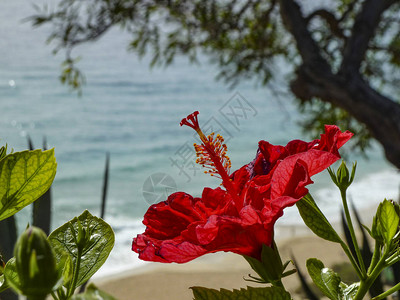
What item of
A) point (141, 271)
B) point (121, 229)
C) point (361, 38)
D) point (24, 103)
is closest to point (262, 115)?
point (24, 103)

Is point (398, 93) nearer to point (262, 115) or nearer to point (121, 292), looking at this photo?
point (121, 292)

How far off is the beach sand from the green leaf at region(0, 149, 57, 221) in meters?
4.12

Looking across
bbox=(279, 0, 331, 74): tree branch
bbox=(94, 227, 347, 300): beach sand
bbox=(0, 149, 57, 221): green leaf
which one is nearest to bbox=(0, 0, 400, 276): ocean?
bbox=(94, 227, 347, 300): beach sand

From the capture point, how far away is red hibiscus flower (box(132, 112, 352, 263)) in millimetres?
331

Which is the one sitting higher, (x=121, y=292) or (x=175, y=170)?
(x=175, y=170)

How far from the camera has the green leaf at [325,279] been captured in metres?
0.36

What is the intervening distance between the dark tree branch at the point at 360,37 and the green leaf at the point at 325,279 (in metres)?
2.39

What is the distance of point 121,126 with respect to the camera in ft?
41.7

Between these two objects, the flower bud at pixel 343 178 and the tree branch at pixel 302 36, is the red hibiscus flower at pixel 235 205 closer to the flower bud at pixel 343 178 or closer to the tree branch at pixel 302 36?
the flower bud at pixel 343 178

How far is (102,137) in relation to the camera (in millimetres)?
11758

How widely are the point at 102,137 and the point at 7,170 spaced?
38.3 ft

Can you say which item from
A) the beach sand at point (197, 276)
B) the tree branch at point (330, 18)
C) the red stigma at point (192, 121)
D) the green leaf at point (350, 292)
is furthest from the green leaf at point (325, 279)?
the beach sand at point (197, 276)

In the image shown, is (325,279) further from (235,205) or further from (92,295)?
(92,295)

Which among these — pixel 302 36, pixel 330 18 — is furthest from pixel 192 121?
pixel 330 18
